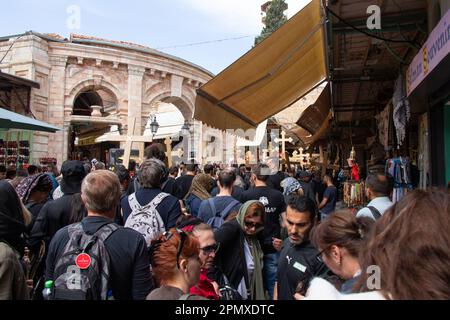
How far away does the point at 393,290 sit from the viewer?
112cm

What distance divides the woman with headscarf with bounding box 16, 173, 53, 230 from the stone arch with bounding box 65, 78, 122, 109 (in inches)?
597

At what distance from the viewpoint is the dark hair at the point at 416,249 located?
108 centimetres

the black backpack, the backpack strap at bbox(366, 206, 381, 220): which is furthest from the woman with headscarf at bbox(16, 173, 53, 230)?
the backpack strap at bbox(366, 206, 381, 220)

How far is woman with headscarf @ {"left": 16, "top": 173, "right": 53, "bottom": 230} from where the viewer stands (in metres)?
4.11

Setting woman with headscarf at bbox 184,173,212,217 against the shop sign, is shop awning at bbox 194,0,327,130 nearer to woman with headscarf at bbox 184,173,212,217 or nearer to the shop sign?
woman with headscarf at bbox 184,173,212,217

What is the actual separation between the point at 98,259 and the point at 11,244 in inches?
46.0

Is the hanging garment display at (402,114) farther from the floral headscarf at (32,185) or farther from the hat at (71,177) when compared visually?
the floral headscarf at (32,185)

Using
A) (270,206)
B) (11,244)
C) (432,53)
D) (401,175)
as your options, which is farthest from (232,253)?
(401,175)

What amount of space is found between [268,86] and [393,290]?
5.08m

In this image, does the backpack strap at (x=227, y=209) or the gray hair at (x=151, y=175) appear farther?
the backpack strap at (x=227, y=209)

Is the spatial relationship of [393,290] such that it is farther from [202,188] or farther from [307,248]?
[202,188]

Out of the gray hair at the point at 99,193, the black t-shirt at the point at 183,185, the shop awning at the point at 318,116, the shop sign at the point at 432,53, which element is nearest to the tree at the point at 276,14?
the shop awning at the point at 318,116

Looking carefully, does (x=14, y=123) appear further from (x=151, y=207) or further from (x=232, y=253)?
(x=232, y=253)
